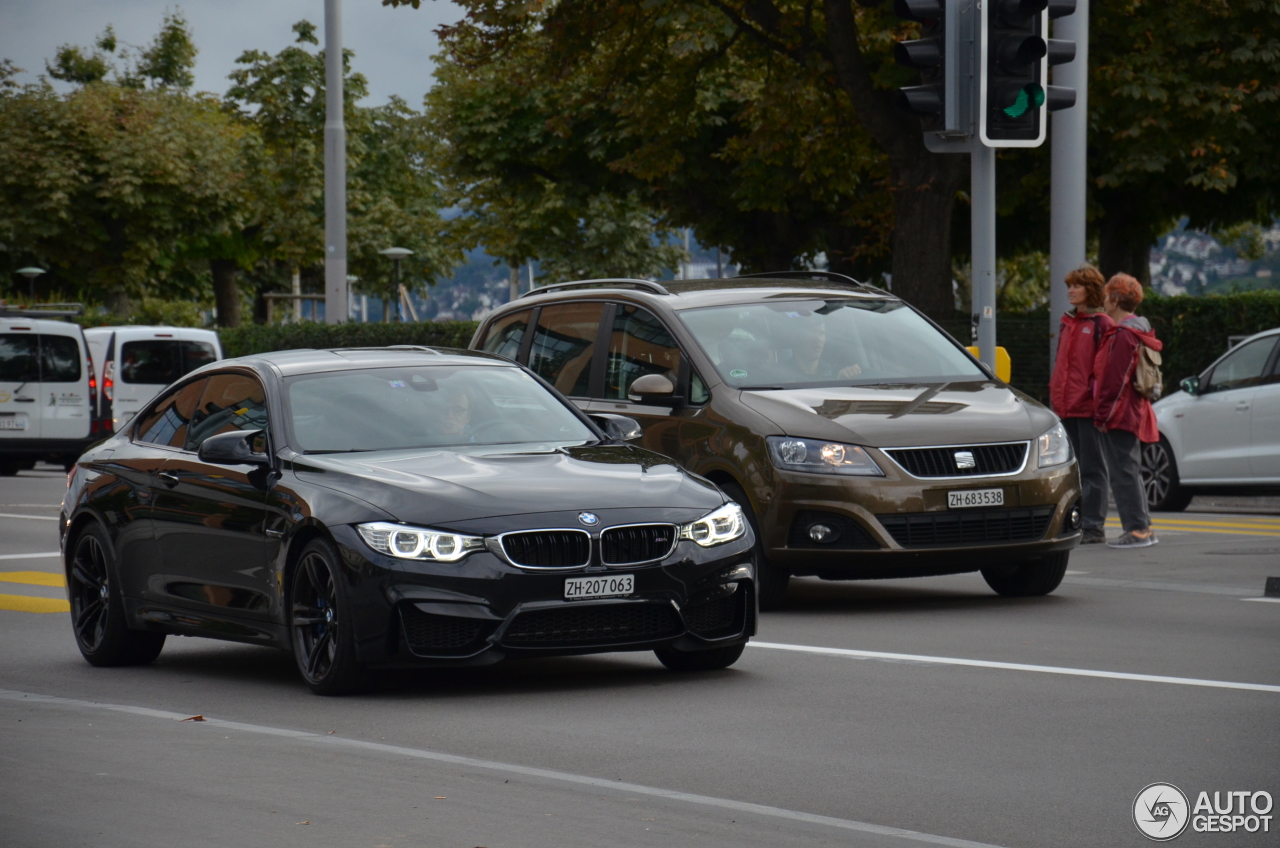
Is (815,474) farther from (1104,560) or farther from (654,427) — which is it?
(1104,560)

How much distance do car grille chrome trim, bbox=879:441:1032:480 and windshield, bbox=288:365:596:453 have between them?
6.69 ft

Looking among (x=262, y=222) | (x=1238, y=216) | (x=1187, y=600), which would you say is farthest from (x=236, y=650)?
(x=262, y=222)

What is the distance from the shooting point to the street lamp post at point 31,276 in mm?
58531

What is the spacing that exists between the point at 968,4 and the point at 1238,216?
24714mm

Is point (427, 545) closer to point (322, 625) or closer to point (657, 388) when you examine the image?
point (322, 625)

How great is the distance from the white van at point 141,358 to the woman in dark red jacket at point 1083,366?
63.6 feet

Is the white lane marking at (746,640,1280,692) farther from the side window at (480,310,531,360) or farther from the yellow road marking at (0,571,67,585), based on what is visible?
the yellow road marking at (0,571,67,585)

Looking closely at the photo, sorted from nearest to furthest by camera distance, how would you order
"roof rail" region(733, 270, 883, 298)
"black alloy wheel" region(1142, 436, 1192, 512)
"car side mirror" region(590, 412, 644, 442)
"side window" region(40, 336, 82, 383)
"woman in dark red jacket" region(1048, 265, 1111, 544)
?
"car side mirror" region(590, 412, 644, 442) < "roof rail" region(733, 270, 883, 298) < "woman in dark red jacket" region(1048, 265, 1111, 544) < "black alloy wheel" region(1142, 436, 1192, 512) < "side window" region(40, 336, 82, 383)

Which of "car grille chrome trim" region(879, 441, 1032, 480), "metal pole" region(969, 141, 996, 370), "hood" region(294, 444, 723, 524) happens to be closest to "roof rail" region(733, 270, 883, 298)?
"metal pole" region(969, 141, 996, 370)

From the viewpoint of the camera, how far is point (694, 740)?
6863 mm

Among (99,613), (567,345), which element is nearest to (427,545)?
(99,613)

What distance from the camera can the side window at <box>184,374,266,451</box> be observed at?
8.95 m

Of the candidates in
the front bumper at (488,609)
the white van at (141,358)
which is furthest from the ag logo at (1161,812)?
the white van at (141,358)

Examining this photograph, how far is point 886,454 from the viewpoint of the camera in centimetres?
1039
